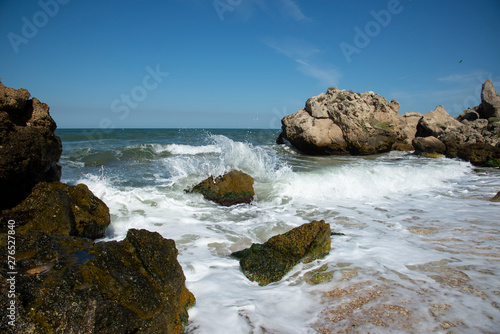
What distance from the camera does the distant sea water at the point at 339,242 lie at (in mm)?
2445

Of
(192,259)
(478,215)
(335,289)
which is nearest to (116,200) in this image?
(192,259)

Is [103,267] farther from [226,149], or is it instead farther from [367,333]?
[226,149]

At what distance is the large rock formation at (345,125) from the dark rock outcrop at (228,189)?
957 cm

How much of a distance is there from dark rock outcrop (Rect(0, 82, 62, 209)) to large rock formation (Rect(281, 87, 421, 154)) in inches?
506

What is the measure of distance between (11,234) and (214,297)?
5.78 feet

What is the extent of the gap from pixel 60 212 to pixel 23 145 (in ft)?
3.54

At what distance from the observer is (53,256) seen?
1985 mm

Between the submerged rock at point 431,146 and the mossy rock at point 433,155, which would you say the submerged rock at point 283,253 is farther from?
the submerged rock at point 431,146

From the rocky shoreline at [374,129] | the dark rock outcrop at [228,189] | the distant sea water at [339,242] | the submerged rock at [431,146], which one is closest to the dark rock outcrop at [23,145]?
the distant sea water at [339,242]

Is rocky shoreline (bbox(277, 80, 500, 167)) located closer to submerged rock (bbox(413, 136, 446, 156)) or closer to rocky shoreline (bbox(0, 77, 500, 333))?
submerged rock (bbox(413, 136, 446, 156))

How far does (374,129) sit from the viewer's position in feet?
51.5

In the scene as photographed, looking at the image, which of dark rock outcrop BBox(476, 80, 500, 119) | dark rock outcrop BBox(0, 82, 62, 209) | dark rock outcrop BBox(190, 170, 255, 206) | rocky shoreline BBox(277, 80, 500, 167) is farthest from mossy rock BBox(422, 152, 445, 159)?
dark rock outcrop BBox(0, 82, 62, 209)

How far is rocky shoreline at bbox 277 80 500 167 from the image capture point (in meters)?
14.2

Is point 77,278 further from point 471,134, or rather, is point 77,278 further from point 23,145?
point 471,134
